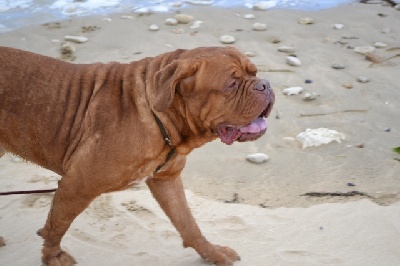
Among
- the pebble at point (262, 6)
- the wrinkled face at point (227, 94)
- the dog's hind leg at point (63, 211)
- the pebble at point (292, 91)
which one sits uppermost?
the wrinkled face at point (227, 94)

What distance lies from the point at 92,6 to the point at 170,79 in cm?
621

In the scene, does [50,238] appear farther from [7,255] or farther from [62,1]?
[62,1]

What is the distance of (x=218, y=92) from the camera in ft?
11.0

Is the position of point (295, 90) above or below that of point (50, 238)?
below

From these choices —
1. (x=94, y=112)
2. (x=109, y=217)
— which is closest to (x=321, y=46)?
(x=109, y=217)

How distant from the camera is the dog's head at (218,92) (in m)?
3.31

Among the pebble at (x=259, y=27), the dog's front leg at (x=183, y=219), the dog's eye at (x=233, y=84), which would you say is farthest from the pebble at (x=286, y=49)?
the dog's eye at (x=233, y=84)

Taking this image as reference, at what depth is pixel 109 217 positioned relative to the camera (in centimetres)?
457

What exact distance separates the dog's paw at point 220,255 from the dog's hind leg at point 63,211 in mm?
851

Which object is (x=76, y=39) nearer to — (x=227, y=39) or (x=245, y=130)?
(x=227, y=39)

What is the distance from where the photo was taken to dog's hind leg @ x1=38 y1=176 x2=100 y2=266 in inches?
141

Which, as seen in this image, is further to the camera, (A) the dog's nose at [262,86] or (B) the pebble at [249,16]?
(B) the pebble at [249,16]

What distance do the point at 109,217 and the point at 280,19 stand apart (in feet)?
15.6

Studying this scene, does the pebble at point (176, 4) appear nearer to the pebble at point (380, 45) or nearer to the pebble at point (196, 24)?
the pebble at point (196, 24)
